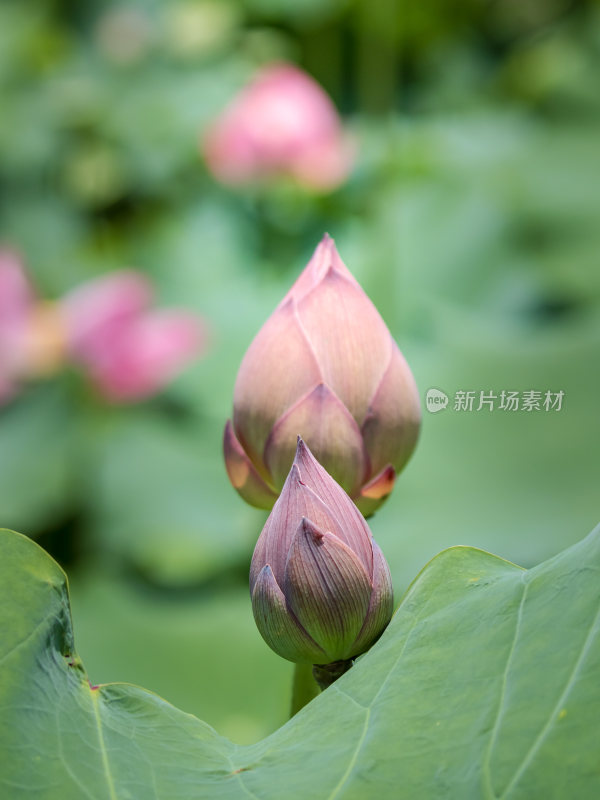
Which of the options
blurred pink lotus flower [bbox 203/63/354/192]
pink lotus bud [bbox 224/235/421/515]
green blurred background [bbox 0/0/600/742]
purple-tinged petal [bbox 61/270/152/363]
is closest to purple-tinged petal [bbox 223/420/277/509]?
pink lotus bud [bbox 224/235/421/515]

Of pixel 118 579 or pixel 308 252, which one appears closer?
pixel 118 579

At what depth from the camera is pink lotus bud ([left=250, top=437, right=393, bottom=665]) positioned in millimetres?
400

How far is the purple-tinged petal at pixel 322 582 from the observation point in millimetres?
398

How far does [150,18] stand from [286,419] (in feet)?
8.36

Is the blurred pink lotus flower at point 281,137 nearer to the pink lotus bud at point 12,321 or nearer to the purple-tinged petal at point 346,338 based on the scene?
the pink lotus bud at point 12,321

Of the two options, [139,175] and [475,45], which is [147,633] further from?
[475,45]

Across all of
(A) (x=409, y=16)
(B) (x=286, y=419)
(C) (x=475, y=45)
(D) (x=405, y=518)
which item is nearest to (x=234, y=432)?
(B) (x=286, y=419)

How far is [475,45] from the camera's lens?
332 cm

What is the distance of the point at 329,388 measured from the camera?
449mm

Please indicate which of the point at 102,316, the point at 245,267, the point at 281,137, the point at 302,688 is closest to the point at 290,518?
the point at 302,688

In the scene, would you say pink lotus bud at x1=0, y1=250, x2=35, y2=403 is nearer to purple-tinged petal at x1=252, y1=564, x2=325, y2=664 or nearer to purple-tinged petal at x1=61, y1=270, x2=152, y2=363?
purple-tinged petal at x1=61, y1=270, x2=152, y2=363

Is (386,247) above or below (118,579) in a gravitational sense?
above

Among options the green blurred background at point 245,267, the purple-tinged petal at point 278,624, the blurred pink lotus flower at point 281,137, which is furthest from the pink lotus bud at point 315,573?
the blurred pink lotus flower at point 281,137

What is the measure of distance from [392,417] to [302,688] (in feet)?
0.48
